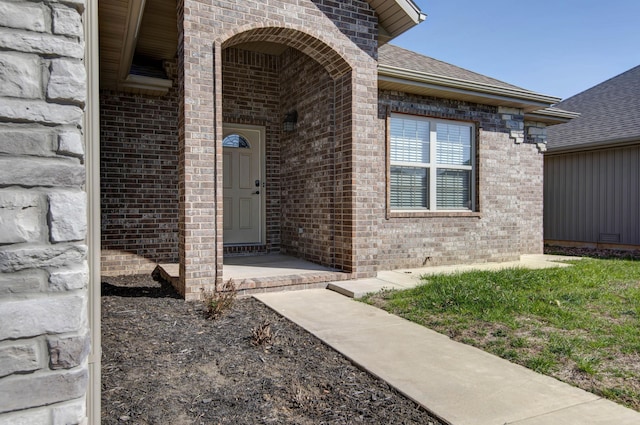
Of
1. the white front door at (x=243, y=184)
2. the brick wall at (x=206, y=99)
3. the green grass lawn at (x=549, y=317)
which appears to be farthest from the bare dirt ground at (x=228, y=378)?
the white front door at (x=243, y=184)

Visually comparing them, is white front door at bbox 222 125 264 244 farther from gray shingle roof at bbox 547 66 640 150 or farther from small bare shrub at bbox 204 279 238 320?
gray shingle roof at bbox 547 66 640 150

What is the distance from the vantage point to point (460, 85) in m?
7.14

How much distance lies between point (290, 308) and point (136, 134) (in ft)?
13.0

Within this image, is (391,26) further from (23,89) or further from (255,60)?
(23,89)

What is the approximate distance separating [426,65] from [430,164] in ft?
6.37

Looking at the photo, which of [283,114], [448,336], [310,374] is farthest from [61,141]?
[283,114]

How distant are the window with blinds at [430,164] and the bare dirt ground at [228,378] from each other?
3.79 m

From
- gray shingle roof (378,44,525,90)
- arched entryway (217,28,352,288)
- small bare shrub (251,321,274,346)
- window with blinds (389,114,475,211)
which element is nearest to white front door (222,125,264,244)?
arched entryway (217,28,352,288)

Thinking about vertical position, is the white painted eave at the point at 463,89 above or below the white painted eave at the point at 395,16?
below

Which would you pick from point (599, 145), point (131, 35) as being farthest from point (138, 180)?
point (599, 145)

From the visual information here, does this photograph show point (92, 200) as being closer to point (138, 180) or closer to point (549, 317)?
point (549, 317)

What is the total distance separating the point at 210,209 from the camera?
490 centimetres

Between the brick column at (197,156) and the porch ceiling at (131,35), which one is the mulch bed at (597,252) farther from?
the porch ceiling at (131,35)

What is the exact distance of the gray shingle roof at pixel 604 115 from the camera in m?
10.1
